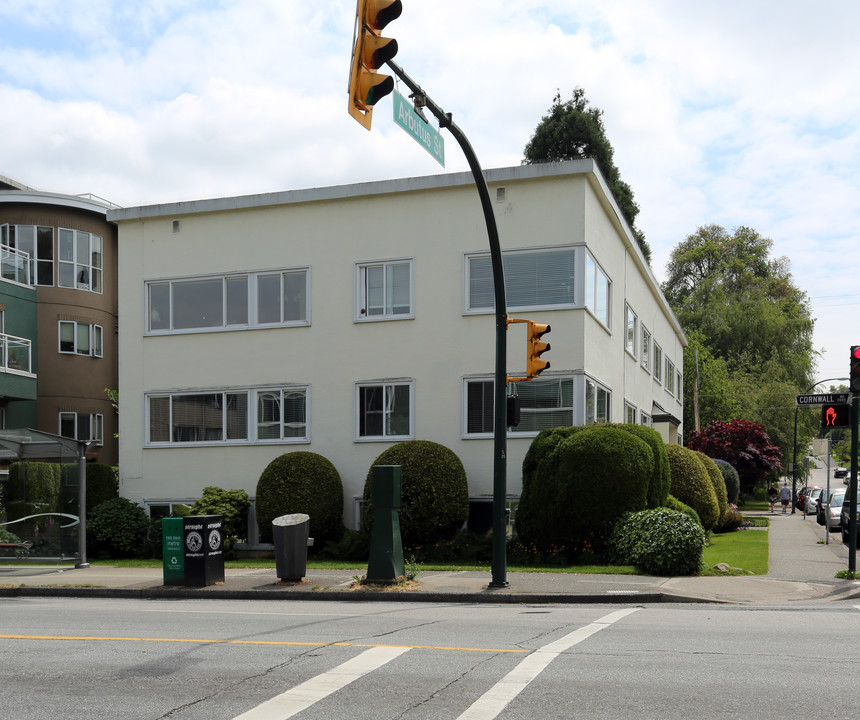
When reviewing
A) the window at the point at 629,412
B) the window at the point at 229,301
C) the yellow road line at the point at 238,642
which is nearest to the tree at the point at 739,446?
the window at the point at 629,412

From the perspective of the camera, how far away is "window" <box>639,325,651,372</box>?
3061cm

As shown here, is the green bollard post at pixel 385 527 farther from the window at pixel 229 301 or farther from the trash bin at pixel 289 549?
the window at pixel 229 301

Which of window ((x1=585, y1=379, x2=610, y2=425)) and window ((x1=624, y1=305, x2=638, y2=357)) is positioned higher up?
window ((x1=624, y1=305, x2=638, y2=357))

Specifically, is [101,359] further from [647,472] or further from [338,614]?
Answer: [338,614]

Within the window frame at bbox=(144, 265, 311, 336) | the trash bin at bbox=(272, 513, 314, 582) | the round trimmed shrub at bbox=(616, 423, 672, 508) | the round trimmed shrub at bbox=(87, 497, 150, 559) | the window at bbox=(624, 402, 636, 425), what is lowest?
the round trimmed shrub at bbox=(87, 497, 150, 559)

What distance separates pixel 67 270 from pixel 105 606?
76.1ft

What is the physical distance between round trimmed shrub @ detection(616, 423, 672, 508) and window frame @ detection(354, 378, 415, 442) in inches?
185

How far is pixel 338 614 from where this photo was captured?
1232 centimetres

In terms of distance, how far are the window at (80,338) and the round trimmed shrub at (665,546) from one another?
75.9 ft

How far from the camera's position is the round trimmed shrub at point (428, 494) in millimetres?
20125

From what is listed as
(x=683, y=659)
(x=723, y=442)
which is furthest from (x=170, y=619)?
(x=723, y=442)

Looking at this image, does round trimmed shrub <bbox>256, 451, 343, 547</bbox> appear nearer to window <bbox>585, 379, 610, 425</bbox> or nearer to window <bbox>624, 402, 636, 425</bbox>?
window <bbox>585, 379, 610, 425</bbox>

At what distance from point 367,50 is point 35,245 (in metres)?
28.9

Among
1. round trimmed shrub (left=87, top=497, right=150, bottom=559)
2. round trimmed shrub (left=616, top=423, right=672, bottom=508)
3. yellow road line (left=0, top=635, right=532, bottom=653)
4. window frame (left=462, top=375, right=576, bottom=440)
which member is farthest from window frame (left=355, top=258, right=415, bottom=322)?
yellow road line (left=0, top=635, right=532, bottom=653)
